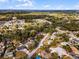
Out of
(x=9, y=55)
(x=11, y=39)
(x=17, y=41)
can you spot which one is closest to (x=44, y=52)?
(x=9, y=55)

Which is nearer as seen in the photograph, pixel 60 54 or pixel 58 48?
pixel 60 54

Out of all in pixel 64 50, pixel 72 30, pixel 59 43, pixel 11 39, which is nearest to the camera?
pixel 64 50

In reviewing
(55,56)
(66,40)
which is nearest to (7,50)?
(55,56)

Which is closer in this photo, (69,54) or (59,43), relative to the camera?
(69,54)

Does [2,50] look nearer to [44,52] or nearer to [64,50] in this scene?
[44,52]

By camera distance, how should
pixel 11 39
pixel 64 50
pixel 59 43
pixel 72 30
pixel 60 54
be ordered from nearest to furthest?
pixel 60 54 < pixel 64 50 < pixel 59 43 < pixel 11 39 < pixel 72 30

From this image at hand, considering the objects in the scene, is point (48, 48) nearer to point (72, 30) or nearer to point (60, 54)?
point (60, 54)

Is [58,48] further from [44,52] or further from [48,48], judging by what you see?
[44,52]

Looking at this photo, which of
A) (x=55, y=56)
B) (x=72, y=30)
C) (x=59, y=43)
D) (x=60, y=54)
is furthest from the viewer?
(x=72, y=30)

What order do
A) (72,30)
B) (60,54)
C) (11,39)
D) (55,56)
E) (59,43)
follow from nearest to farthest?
1. (55,56)
2. (60,54)
3. (59,43)
4. (11,39)
5. (72,30)
